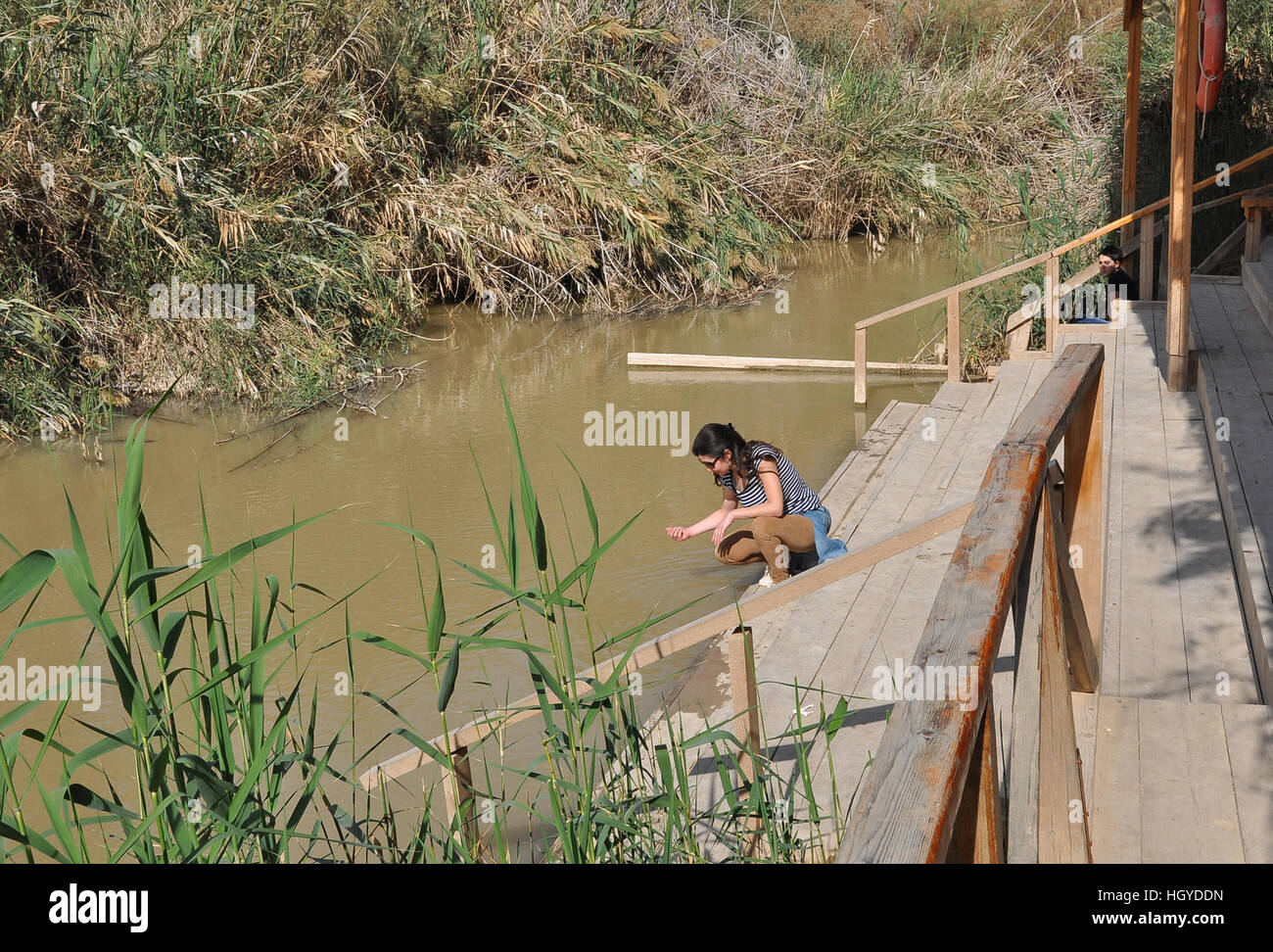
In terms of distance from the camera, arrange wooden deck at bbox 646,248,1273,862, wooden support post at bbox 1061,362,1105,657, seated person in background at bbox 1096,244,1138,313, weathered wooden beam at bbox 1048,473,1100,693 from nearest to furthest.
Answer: weathered wooden beam at bbox 1048,473,1100,693, wooden deck at bbox 646,248,1273,862, wooden support post at bbox 1061,362,1105,657, seated person in background at bbox 1096,244,1138,313

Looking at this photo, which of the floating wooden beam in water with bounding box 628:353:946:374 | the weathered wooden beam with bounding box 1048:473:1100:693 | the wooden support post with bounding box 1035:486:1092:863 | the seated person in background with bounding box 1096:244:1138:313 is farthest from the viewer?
the floating wooden beam in water with bounding box 628:353:946:374

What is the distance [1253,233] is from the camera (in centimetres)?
1027

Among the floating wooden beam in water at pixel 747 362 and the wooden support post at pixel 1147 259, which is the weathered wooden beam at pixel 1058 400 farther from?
the floating wooden beam in water at pixel 747 362

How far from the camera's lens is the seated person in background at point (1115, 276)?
10.9 m

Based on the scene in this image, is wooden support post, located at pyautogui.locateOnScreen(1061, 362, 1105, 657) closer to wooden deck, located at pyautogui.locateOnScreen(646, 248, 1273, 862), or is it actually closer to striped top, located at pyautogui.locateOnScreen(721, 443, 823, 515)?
wooden deck, located at pyautogui.locateOnScreen(646, 248, 1273, 862)

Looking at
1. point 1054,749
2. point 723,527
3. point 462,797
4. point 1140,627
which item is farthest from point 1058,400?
point 723,527

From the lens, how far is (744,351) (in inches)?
538

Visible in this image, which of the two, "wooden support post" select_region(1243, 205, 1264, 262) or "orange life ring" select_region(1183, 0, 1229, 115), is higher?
"orange life ring" select_region(1183, 0, 1229, 115)

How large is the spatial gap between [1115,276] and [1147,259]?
0.99m

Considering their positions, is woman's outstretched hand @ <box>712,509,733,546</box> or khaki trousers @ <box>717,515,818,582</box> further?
woman's outstretched hand @ <box>712,509,733,546</box>

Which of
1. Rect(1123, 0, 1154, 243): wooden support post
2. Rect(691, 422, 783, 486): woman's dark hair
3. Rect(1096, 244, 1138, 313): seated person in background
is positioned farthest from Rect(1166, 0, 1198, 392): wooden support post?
Rect(1096, 244, 1138, 313): seated person in background

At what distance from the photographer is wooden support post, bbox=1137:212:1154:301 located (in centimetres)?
1005

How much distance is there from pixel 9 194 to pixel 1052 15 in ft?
65.1

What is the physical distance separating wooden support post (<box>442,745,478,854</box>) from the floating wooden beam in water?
8.37m
